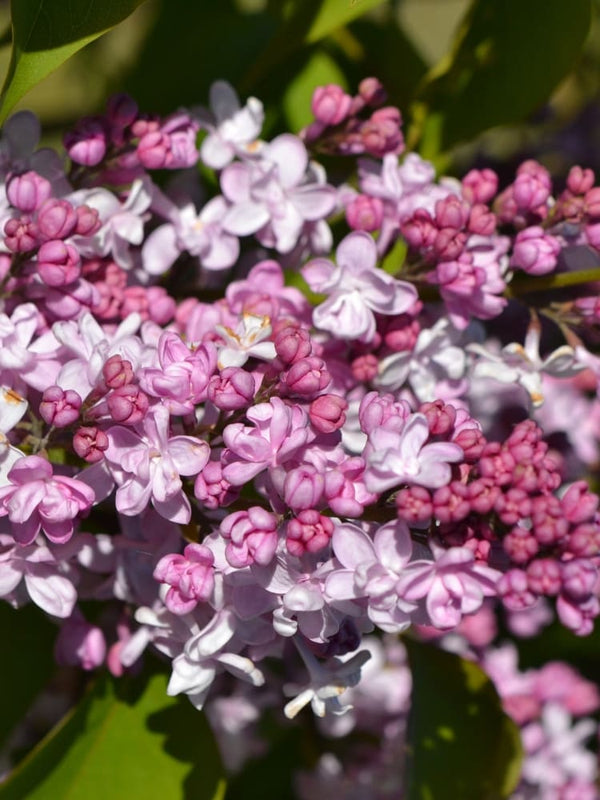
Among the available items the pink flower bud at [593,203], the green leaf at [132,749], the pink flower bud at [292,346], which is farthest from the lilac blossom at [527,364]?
the green leaf at [132,749]

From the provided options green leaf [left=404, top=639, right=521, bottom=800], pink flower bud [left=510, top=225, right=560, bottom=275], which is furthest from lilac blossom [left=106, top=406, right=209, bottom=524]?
green leaf [left=404, top=639, right=521, bottom=800]

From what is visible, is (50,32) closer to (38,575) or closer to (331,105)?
(331,105)

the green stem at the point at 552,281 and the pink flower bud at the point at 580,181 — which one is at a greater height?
the pink flower bud at the point at 580,181

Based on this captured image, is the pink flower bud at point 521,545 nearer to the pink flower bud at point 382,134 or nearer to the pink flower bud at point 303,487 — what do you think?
the pink flower bud at point 303,487

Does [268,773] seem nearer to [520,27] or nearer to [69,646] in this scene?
[69,646]

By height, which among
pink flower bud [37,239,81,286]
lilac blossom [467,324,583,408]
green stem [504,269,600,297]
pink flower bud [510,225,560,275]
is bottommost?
lilac blossom [467,324,583,408]

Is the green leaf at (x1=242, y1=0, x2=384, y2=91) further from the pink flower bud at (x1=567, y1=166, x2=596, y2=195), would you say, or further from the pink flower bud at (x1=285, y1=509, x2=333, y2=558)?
the pink flower bud at (x1=285, y1=509, x2=333, y2=558)

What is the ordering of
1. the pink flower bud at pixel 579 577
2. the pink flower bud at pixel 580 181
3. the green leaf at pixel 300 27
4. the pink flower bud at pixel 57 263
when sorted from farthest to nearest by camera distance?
the green leaf at pixel 300 27, the pink flower bud at pixel 580 181, the pink flower bud at pixel 57 263, the pink flower bud at pixel 579 577

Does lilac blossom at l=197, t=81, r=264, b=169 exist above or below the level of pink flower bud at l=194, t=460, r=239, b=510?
above
